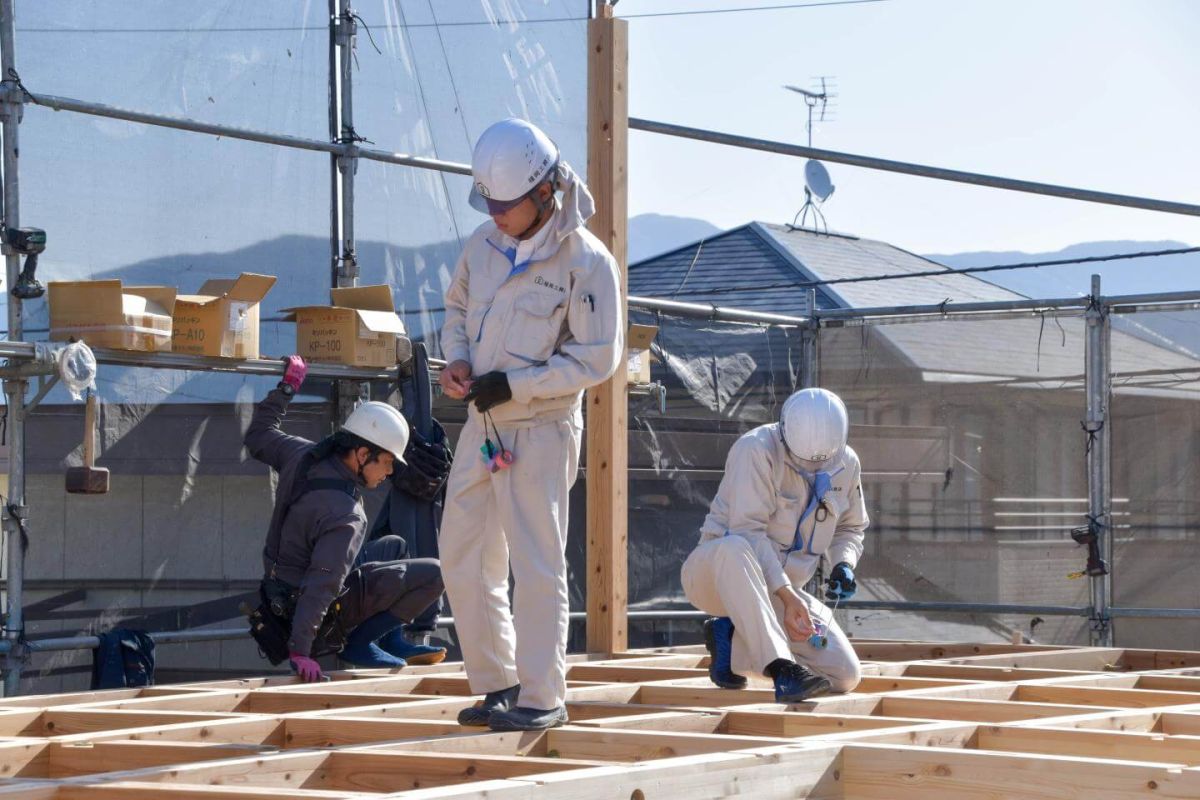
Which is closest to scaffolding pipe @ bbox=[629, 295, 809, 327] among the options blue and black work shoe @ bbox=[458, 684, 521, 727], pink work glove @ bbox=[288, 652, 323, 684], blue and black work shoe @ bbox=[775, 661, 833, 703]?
pink work glove @ bbox=[288, 652, 323, 684]

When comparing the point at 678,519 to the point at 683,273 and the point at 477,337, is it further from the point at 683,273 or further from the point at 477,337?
the point at 683,273

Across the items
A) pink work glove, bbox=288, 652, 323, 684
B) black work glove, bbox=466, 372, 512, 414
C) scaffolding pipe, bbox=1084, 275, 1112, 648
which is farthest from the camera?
scaffolding pipe, bbox=1084, 275, 1112, 648

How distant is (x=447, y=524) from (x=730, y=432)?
5470 mm

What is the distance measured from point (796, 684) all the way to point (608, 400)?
181 cm

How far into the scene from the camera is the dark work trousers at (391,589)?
633 cm

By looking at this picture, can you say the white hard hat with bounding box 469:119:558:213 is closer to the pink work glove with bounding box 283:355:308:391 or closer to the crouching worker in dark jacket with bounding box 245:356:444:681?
the crouching worker in dark jacket with bounding box 245:356:444:681

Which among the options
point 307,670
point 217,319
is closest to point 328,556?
point 307,670

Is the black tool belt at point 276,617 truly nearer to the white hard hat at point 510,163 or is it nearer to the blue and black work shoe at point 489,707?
the blue and black work shoe at point 489,707

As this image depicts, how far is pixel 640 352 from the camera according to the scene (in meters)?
8.49

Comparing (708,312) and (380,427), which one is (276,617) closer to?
(380,427)

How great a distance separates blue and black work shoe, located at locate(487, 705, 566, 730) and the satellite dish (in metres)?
14.3

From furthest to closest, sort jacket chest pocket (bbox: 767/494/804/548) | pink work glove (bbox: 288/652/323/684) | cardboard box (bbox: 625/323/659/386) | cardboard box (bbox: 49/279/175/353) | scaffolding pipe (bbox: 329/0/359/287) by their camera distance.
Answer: cardboard box (bbox: 625/323/659/386) < scaffolding pipe (bbox: 329/0/359/287) < cardboard box (bbox: 49/279/175/353) < pink work glove (bbox: 288/652/323/684) < jacket chest pocket (bbox: 767/494/804/548)

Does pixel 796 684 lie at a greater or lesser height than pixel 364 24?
lesser

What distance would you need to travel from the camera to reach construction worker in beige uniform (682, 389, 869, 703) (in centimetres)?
502
